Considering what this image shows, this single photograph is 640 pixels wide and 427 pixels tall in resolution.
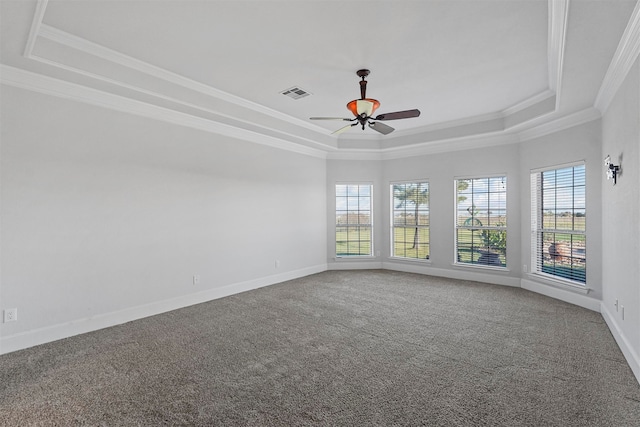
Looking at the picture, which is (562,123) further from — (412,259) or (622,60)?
(412,259)

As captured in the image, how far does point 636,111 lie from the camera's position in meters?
2.71

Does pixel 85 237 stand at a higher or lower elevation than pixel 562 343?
higher

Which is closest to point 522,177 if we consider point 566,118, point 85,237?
point 566,118

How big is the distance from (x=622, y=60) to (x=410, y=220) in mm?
4568

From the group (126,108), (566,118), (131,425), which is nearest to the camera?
(131,425)

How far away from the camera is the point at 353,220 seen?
7.45m

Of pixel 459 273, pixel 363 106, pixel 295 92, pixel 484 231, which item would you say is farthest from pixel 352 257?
pixel 363 106

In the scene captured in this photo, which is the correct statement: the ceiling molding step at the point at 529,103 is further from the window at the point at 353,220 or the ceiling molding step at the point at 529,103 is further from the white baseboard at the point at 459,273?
the window at the point at 353,220

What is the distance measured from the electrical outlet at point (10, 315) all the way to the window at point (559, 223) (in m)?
6.92

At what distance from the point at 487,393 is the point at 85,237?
4270 millimetres

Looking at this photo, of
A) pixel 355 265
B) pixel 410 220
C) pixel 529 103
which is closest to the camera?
pixel 529 103

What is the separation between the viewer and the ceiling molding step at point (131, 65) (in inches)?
116

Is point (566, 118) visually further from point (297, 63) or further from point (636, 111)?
point (297, 63)

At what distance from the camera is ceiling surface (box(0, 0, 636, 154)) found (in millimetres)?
2619
